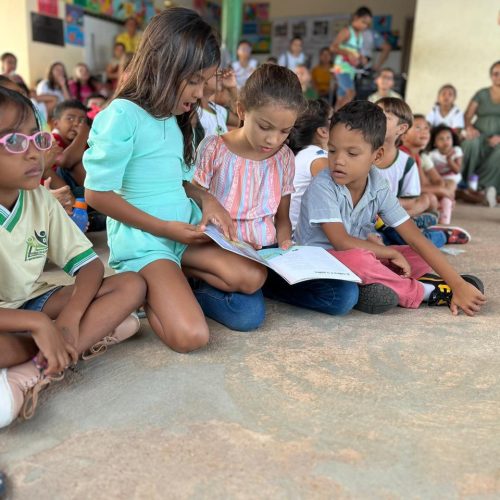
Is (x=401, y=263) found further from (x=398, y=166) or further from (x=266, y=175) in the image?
(x=398, y=166)

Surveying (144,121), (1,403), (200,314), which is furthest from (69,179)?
(1,403)

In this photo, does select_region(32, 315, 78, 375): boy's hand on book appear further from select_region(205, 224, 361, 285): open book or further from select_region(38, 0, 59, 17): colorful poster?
select_region(38, 0, 59, 17): colorful poster

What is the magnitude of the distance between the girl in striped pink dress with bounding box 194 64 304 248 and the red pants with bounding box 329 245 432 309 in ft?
0.65

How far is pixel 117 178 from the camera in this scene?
4.57 ft

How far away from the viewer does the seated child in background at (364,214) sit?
65.4 inches

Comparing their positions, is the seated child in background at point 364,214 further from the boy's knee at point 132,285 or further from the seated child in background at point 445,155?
the seated child in background at point 445,155

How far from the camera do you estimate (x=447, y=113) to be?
489 cm

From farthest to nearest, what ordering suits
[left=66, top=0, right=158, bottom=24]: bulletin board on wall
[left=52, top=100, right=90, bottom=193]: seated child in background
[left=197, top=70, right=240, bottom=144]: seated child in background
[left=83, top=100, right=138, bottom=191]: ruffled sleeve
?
[left=66, top=0, right=158, bottom=24]: bulletin board on wall < [left=52, top=100, right=90, bottom=193]: seated child in background < [left=197, top=70, right=240, bottom=144]: seated child in background < [left=83, top=100, right=138, bottom=191]: ruffled sleeve

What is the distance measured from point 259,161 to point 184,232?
0.38 metres

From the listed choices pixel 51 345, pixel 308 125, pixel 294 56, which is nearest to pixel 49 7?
pixel 294 56

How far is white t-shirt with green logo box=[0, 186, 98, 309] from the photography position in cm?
116

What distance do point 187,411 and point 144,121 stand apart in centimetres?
77

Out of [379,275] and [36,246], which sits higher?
[36,246]

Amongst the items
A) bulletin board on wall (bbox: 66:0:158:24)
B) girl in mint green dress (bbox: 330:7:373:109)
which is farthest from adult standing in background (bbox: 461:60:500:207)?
bulletin board on wall (bbox: 66:0:158:24)
